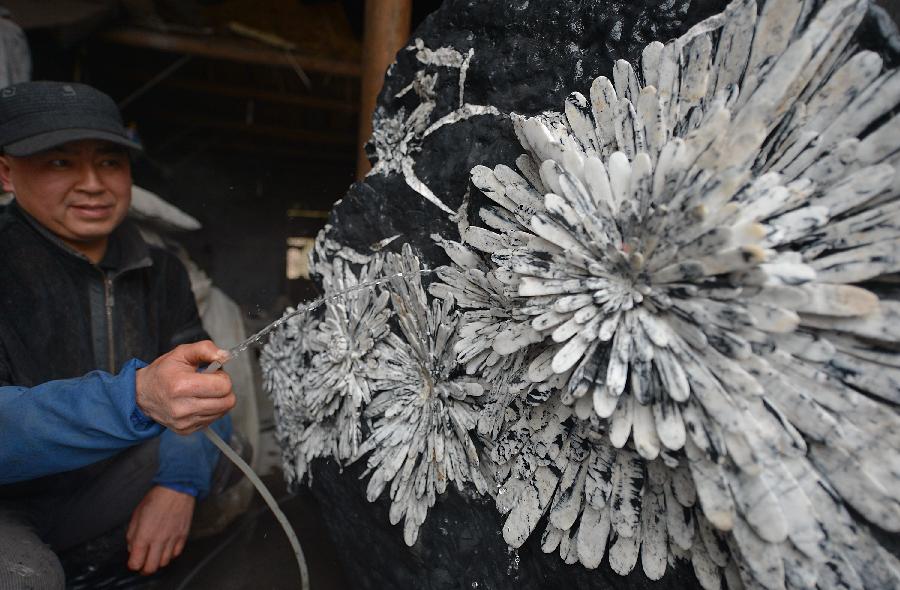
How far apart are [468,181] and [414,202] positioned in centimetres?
10

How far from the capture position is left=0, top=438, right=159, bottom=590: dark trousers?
2.70ft

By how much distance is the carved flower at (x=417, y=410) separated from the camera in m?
0.69

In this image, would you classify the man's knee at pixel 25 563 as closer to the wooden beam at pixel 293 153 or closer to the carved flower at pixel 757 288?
the carved flower at pixel 757 288

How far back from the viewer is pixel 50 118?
0.92 m

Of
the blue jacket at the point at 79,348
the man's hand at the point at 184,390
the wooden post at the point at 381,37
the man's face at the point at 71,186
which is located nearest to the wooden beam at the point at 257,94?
the wooden post at the point at 381,37

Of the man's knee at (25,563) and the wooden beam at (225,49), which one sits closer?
the man's knee at (25,563)

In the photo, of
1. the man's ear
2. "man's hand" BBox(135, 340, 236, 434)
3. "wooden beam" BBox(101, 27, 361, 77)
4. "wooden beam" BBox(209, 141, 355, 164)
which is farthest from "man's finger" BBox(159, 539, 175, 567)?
"wooden beam" BBox(209, 141, 355, 164)

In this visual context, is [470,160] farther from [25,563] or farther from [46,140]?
[25,563]

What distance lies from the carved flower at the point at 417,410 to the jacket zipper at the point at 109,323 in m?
0.55

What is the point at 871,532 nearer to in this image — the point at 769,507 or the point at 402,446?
the point at 769,507

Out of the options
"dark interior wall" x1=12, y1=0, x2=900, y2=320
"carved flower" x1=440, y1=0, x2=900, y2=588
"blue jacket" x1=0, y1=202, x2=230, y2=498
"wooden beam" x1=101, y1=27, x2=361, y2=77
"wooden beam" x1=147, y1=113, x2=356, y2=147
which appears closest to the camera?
"carved flower" x1=440, y1=0, x2=900, y2=588

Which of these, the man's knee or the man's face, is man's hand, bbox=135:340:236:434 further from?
the man's face

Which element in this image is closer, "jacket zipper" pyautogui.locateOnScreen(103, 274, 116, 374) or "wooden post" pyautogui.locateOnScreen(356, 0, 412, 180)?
"jacket zipper" pyautogui.locateOnScreen(103, 274, 116, 374)

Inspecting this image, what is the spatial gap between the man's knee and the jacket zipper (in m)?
0.29
